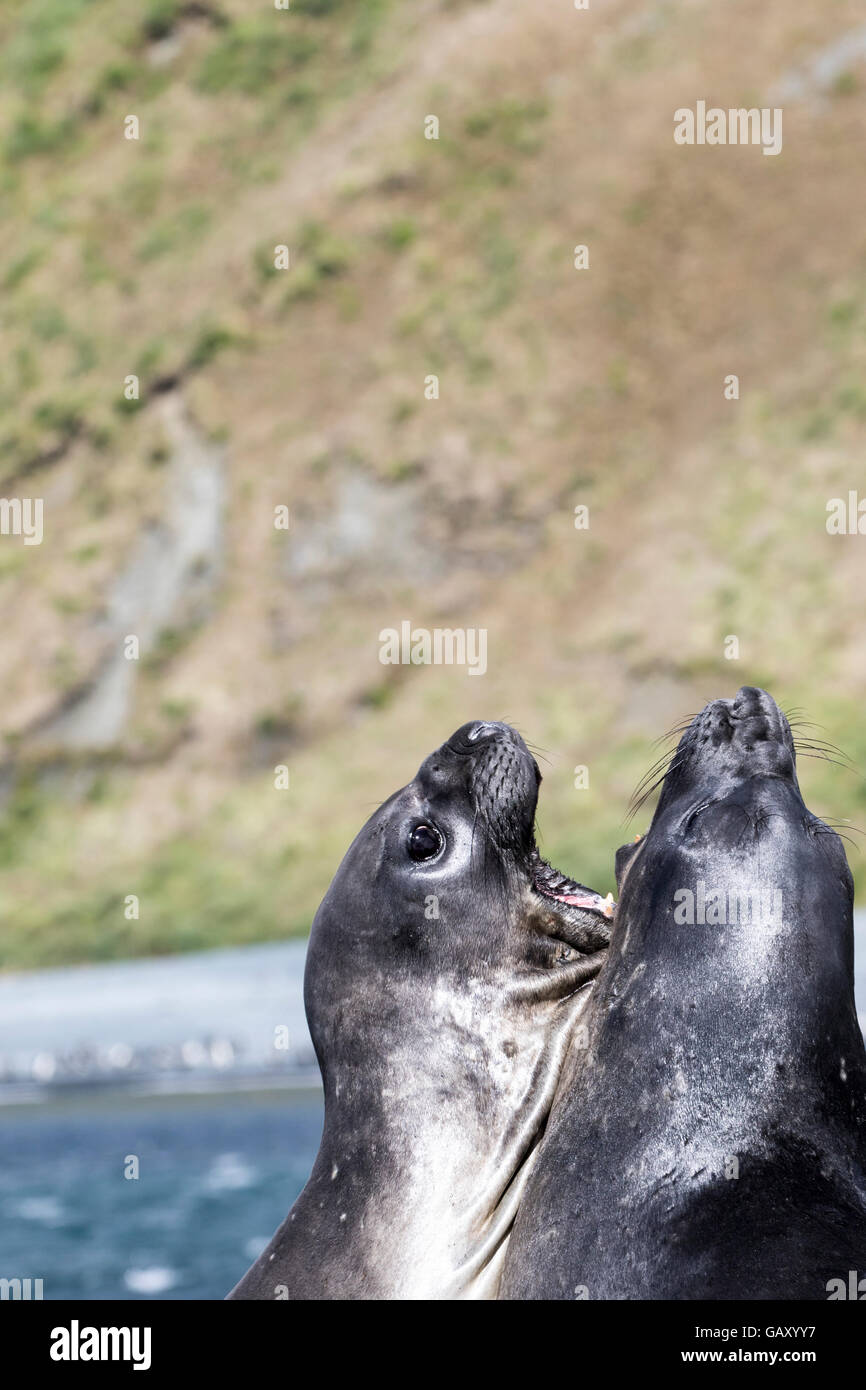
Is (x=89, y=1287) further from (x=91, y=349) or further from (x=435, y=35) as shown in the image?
(x=435, y=35)

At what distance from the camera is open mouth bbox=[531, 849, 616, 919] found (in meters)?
3.65

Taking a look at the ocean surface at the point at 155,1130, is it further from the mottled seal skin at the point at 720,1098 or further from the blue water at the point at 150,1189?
the mottled seal skin at the point at 720,1098

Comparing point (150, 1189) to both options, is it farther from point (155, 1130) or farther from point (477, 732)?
point (477, 732)

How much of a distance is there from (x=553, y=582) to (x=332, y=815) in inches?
176

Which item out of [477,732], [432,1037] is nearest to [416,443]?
[477,732]

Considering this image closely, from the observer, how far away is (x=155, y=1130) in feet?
33.3

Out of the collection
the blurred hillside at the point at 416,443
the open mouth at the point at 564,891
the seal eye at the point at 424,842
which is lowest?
the open mouth at the point at 564,891

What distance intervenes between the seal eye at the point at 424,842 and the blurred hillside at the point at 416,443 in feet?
48.0

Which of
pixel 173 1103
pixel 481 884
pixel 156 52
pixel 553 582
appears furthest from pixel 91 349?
pixel 481 884

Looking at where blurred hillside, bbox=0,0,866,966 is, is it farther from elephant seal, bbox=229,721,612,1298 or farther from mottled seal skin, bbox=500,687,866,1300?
mottled seal skin, bbox=500,687,866,1300

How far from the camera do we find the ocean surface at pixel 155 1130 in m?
7.82

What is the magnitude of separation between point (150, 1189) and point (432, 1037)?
6.21 metres

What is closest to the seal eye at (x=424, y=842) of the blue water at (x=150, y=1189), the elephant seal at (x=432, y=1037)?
the elephant seal at (x=432, y=1037)
